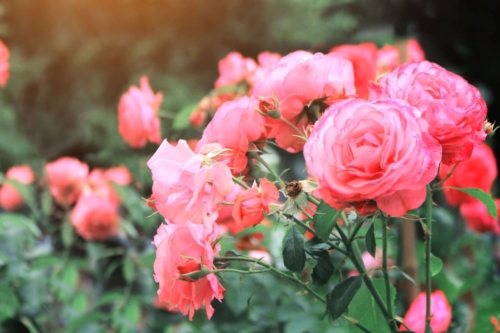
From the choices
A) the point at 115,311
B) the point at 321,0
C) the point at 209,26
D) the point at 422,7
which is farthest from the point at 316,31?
the point at 115,311

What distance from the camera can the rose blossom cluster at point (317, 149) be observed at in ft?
1.04

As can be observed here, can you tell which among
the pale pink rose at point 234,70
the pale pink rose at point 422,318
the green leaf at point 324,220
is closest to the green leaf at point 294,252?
the green leaf at point 324,220

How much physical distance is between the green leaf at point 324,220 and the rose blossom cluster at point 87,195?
0.92m

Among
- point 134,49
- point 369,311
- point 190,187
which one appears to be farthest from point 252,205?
point 134,49

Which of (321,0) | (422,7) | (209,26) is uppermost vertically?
(422,7)

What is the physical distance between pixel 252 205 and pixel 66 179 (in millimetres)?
1005

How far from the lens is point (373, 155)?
0.32 meters

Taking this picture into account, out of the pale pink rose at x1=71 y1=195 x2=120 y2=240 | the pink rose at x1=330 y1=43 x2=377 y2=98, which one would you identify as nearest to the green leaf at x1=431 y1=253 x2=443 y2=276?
the pink rose at x1=330 y1=43 x2=377 y2=98

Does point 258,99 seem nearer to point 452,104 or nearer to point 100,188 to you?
point 452,104

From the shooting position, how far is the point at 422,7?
135 centimetres

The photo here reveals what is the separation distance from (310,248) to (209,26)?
2.07 metres

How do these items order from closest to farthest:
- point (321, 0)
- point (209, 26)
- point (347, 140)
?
point (347, 140) < point (321, 0) < point (209, 26)

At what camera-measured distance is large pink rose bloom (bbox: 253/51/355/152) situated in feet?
1.31

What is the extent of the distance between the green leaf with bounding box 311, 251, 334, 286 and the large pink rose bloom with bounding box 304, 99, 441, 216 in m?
0.07
